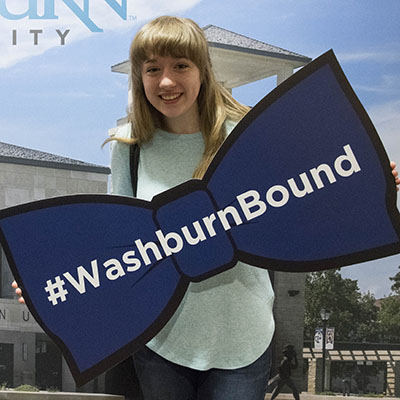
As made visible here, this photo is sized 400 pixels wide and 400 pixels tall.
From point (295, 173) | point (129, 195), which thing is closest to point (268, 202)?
point (295, 173)

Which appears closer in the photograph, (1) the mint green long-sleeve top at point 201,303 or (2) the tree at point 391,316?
(1) the mint green long-sleeve top at point 201,303

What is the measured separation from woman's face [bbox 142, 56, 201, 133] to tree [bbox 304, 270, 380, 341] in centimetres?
290

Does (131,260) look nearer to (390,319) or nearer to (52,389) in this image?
(390,319)

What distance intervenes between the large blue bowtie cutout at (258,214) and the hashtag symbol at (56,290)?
0.05ft

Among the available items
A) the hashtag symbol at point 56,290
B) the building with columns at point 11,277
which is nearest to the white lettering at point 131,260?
the hashtag symbol at point 56,290

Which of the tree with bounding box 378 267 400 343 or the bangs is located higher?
the bangs

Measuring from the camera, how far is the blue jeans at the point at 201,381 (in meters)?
0.96

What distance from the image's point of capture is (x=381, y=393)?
12.6 feet

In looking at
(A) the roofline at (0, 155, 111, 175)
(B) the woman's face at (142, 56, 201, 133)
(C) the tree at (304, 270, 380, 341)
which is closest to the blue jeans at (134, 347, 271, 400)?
(B) the woman's face at (142, 56, 201, 133)

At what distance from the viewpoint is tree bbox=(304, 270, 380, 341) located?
3750mm

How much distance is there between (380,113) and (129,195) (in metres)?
3.02

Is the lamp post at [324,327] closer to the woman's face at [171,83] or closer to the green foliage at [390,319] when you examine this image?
the green foliage at [390,319]

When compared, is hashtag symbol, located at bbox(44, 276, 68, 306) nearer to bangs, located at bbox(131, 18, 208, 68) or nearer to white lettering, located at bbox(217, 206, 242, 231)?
white lettering, located at bbox(217, 206, 242, 231)

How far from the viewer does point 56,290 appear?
1070mm
